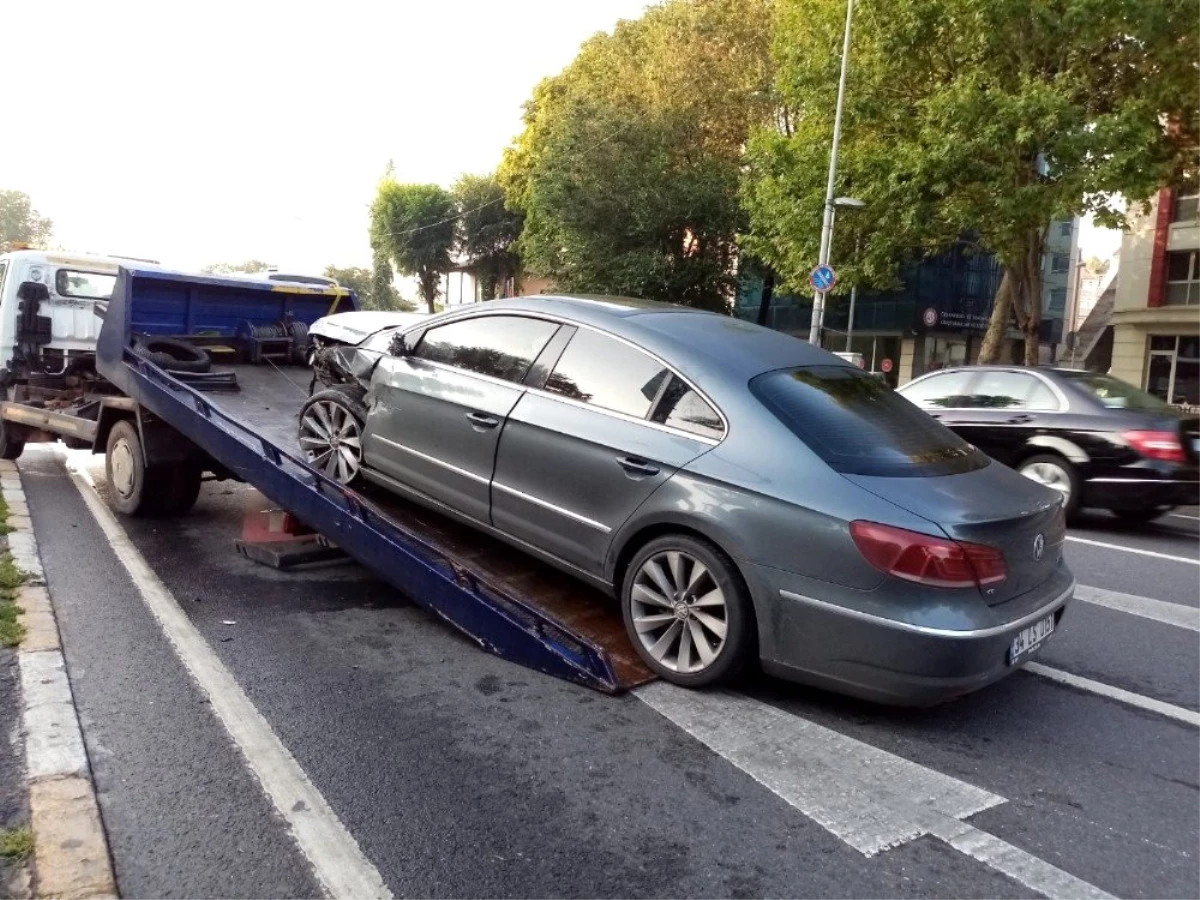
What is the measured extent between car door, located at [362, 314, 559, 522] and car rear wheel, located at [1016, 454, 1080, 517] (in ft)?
18.5

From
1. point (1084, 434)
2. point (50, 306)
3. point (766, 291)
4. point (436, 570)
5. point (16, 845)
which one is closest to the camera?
point (16, 845)

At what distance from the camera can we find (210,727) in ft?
12.6

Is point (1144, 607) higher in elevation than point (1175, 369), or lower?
lower

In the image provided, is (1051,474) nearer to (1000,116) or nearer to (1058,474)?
(1058,474)

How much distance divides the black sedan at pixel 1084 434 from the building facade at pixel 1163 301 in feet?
70.9

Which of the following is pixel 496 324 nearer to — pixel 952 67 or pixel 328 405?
pixel 328 405

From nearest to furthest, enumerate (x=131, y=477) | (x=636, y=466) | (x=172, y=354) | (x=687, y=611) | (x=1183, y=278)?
(x=687, y=611) < (x=636, y=466) < (x=131, y=477) < (x=172, y=354) < (x=1183, y=278)

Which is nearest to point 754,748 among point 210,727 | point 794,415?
point 794,415

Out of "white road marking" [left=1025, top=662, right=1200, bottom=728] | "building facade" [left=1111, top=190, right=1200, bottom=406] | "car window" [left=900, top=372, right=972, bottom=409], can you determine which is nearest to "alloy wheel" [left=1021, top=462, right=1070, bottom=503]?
"car window" [left=900, top=372, right=972, bottom=409]

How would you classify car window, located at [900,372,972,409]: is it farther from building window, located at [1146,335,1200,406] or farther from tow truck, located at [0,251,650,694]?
building window, located at [1146,335,1200,406]

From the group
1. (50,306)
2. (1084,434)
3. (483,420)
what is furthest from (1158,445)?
(50,306)

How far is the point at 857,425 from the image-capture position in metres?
4.30

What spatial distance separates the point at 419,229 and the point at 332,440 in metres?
44.9

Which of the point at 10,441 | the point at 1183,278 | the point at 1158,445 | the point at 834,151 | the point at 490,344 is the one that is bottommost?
the point at 10,441
